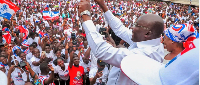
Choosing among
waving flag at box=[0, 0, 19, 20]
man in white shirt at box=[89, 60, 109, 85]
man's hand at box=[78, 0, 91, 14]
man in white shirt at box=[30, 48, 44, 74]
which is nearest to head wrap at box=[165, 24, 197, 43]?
man's hand at box=[78, 0, 91, 14]

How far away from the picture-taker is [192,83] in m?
0.59

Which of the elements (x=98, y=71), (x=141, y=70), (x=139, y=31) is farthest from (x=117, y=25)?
(x=98, y=71)

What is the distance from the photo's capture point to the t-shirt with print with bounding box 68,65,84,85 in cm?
344

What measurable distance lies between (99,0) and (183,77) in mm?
1182

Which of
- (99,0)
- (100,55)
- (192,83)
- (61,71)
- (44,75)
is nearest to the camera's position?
(192,83)

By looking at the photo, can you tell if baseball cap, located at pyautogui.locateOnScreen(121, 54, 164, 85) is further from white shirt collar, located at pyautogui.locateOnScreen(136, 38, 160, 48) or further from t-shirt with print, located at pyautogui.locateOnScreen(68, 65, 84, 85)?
t-shirt with print, located at pyautogui.locateOnScreen(68, 65, 84, 85)

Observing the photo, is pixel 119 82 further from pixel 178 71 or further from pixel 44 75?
pixel 44 75

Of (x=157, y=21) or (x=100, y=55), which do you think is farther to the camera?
(x=157, y=21)

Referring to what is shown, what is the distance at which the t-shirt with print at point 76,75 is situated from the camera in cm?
344

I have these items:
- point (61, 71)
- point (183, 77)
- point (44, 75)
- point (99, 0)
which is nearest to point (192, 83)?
point (183, 77)

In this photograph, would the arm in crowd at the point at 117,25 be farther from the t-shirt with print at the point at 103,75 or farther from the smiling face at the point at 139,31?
the t-shirt with print at the point at 103,75

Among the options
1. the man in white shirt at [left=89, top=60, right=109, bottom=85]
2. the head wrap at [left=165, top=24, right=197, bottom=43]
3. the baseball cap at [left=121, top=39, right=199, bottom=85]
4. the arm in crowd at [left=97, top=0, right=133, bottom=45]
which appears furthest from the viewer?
the man in white shirt at [left=89, top=60, right=109, bottom=85]

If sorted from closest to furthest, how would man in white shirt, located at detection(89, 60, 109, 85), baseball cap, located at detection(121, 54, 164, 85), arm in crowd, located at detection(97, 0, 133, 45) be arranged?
baseball cap, located at detection(121, 54, 164, 85) < arm in crowd, located at detection(97, 0, 133, 45) < man in white shirt, located at detection(89, 60, 109, 85)

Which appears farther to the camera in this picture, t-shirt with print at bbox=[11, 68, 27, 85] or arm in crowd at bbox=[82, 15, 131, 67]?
t-shirt with print at bbox=[11, 68, 27, 85]
